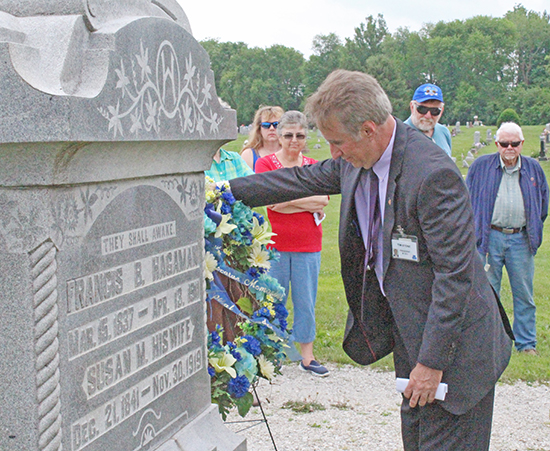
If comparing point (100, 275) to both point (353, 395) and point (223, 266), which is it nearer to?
point (223, 266)

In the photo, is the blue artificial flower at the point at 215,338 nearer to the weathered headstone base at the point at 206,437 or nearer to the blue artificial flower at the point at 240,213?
the weathered headstone base at the point at 206,437

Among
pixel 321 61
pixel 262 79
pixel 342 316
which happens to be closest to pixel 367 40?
pixel 321 61

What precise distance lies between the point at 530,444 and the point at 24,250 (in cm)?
352

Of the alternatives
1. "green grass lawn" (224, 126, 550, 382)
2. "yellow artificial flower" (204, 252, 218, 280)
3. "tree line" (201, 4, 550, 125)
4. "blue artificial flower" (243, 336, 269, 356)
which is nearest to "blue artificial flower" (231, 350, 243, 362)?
"blue artificial flower" (243, 336, 269, 356)

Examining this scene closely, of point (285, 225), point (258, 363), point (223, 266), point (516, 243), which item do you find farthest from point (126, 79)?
point (516, 243)

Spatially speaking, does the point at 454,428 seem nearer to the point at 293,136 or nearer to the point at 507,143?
the point at 293,136

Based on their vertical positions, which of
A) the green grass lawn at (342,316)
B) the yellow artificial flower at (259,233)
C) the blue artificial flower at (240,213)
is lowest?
the green grass lawn at (342,316)

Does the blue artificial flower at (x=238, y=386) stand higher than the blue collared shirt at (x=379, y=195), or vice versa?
the blue collared shirt at (x=379, y=195)

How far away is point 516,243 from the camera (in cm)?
592

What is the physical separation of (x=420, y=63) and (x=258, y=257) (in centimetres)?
8830

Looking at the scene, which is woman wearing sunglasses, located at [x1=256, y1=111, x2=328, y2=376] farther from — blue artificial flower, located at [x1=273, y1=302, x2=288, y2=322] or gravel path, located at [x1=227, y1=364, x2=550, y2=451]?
blue artificial flower, located at [x1=273, y1=302, x2=288, y2=322]

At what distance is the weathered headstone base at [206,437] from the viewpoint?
2.78 m

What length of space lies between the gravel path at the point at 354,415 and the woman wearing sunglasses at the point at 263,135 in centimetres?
192

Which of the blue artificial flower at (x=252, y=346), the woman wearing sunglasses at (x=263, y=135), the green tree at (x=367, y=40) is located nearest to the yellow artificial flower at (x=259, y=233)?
Answer: the blue artificial flower at (x=252, y=346)
